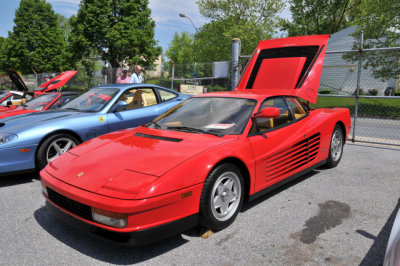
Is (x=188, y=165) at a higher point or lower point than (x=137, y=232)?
higher

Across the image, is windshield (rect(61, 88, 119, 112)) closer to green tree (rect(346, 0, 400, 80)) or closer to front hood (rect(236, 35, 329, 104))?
front hood (rect(236, 35, 329, 104))

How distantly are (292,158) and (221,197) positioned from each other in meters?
1.29

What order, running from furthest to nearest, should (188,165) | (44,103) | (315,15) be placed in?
(315,15), (44,103), (188,165)

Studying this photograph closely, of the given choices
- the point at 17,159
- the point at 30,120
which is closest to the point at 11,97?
the point at 30,120

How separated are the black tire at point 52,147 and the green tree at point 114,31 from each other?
24.0 meters

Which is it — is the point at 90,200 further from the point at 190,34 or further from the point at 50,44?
the point at 190,34

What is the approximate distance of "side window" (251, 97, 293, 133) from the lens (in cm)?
336

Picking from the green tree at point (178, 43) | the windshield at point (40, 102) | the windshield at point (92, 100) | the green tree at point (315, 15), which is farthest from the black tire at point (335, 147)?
the green tree at point (178, 43)

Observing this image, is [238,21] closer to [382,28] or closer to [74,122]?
[382,28]

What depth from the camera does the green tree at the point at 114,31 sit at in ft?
89.9

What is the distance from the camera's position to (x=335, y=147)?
190 inches

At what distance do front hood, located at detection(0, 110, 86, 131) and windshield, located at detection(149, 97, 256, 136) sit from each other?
5.95 ft

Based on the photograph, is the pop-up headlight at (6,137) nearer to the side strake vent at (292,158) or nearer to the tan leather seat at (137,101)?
the tan leather seat at (137,101)

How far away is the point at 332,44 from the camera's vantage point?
25859 millimetres
